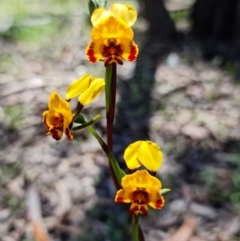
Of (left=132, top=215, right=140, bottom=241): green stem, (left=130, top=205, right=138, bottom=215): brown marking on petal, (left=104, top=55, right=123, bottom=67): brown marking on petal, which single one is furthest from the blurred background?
(left=104, top=55, right=123, bottom=67): brown marking on petal

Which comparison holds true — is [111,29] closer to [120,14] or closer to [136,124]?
[120,14]

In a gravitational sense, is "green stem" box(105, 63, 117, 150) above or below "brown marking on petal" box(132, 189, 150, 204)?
above

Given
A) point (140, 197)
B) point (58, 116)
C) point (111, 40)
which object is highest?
point (111, 40)

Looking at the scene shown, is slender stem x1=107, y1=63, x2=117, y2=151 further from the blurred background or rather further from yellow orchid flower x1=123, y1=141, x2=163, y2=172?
the blurred background

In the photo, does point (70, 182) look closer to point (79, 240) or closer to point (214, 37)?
point (79, 240)

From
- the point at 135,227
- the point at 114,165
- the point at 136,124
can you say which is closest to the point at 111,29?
the point at 114,165

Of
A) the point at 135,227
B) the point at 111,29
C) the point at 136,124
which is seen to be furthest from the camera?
the point at 136,124

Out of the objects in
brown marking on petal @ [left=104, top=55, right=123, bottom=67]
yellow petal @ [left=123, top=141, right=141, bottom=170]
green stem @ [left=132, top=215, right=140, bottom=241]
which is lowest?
green stem @ [left=132, top=215, right=140, bottom=241]
